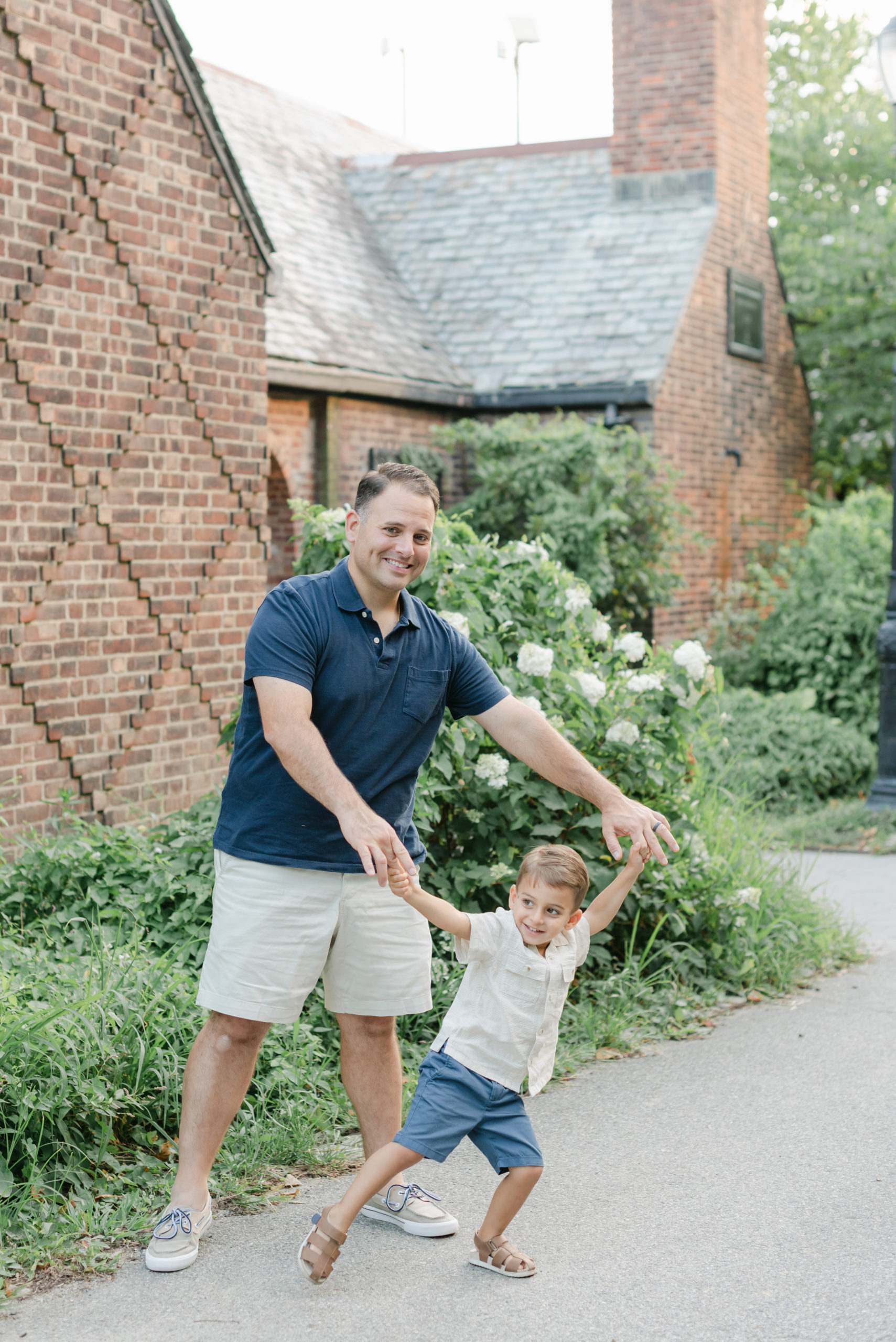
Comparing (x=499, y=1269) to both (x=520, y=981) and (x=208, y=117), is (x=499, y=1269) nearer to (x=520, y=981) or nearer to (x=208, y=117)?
(x=520, y=981)

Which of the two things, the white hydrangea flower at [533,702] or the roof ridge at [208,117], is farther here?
the roof ridge at [208,117]

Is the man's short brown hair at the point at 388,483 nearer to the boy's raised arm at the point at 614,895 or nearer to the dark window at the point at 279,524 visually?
the boy's raised arm at the point at 614,895

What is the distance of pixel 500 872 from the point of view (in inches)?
211

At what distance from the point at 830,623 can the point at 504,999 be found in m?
9.47

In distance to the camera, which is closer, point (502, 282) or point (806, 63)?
point (502, 282)

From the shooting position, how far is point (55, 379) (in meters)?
6.31

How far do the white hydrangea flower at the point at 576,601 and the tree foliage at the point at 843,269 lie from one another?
1049cm

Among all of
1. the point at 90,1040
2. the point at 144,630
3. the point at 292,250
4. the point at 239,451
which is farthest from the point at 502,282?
the point at 90,1040

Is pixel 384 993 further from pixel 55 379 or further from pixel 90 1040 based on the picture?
pixel 55 379

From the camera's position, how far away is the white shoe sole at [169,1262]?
3.38 meters

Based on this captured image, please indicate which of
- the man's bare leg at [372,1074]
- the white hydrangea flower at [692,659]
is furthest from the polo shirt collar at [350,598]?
the white hydrangea flower at [692,659]

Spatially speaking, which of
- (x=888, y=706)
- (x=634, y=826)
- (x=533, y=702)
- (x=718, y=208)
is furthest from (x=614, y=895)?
(x=718, y=208)

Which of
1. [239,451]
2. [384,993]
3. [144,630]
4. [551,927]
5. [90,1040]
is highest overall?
[239,451]

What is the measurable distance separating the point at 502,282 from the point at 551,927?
11968mm
